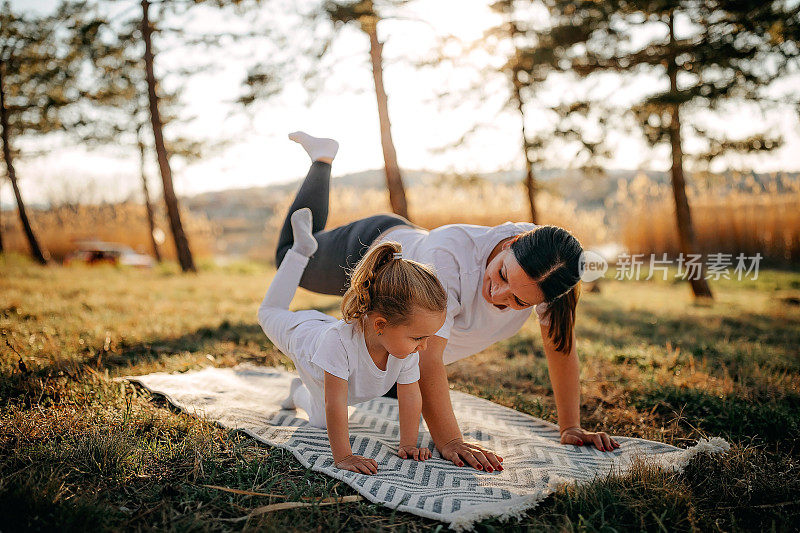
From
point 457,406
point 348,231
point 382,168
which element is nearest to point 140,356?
point 348,231

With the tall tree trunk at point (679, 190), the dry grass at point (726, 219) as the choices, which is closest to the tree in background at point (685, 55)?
the tall tree trunk at point (679, 190)

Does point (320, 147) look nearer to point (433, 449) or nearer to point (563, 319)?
point (563, 319)

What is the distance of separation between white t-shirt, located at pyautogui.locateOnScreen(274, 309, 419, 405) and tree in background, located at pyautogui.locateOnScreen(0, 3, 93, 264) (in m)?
9.67

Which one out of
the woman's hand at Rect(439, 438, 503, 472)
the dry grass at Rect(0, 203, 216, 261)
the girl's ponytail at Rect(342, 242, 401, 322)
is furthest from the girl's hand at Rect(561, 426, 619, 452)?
the dry grass at Rect(0, 203, 216, 261)

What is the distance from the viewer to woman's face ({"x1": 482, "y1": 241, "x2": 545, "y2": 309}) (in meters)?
1.99

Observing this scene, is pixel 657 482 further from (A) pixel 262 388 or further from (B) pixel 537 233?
(A) pixel 262 388

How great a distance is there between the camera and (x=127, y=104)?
11383mm

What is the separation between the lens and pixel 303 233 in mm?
2684

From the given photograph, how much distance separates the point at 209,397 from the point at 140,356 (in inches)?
43.9

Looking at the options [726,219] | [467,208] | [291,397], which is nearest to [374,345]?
[291,397]

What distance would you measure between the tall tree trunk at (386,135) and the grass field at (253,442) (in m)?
2.64

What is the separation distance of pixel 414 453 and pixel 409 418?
0.13 metres

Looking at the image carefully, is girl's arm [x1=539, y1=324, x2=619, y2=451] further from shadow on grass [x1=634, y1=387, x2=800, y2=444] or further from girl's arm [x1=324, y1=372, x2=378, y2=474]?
girl's arm [x1=324, y1=372, x2=378, y2=474]

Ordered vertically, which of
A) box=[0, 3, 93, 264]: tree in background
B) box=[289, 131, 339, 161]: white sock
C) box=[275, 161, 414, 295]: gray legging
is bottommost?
box=[275, 161, 414, 295]: gray legging
